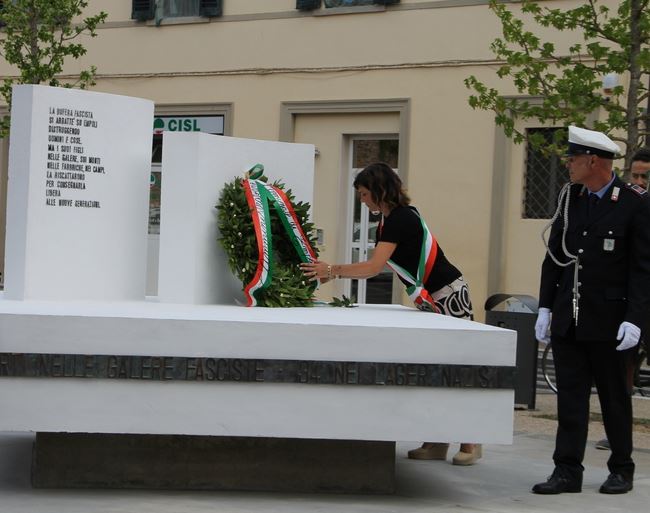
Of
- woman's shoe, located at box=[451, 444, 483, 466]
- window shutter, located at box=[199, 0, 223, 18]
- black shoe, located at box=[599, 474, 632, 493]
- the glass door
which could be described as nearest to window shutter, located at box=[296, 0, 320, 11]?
window shutter, located at box=[199, 0, 223, 18]

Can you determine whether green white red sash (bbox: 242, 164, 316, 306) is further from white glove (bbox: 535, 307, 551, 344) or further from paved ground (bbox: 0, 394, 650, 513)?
white glove (bbox: 535, 307, 551, 344)

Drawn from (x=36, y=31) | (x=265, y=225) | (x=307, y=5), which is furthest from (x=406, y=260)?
(x=307, y=5)

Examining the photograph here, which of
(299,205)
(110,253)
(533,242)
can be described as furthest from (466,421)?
(533,242)

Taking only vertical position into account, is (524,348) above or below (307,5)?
below

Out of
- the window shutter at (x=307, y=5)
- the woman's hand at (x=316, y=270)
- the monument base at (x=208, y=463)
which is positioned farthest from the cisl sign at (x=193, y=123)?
the monument base at (x=208, y=463)

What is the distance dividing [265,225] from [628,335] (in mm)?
2242

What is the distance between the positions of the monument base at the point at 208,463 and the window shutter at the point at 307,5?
1522 centimetres

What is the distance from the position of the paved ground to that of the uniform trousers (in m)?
0.19

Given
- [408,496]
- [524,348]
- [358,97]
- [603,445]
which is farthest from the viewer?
[358,97]

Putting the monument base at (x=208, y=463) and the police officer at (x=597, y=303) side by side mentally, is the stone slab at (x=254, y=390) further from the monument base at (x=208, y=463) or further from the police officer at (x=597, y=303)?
the police officer at (x=597, y=303)

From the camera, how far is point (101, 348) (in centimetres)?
671

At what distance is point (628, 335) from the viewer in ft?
23.2

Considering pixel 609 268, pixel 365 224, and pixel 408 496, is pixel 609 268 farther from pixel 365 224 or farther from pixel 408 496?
pixel 365 224

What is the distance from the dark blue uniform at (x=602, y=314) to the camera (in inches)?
288
